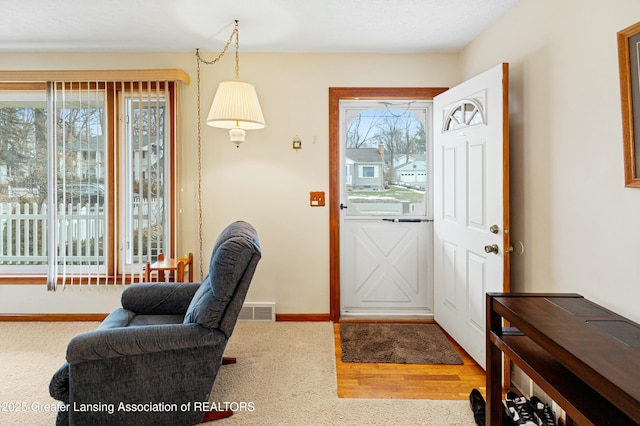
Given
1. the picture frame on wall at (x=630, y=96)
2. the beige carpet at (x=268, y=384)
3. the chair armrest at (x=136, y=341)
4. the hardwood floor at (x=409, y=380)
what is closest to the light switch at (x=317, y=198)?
the beige carpet at (x=268, y=384)

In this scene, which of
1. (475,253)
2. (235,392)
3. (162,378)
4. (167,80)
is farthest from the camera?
(167,80)

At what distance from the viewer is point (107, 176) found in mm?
3404

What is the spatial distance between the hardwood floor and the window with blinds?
1.98 meters

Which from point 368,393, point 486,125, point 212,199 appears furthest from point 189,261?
point 486,125

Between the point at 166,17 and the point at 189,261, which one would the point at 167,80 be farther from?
the point at 189,261

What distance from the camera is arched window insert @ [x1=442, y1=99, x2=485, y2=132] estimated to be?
261cm

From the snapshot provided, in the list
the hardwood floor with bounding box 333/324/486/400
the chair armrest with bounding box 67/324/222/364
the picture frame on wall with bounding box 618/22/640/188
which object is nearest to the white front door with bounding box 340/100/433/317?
the hardwood floor with bounding box 333/324/486/400

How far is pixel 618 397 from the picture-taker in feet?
3.25

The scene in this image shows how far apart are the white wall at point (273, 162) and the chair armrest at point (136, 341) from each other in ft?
5.34

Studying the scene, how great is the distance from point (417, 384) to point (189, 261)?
2146 millimetres

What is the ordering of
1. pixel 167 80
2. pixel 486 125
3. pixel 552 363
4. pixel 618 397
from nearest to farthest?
pixel 618 397
pixel 552 363
pixel 486 125
pixel 167 80

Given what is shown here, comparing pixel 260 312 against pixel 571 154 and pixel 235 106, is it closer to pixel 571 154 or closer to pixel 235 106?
pixel 235 106

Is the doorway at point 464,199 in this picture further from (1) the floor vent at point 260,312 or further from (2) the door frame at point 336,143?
(1) the floor vent at point 260,312

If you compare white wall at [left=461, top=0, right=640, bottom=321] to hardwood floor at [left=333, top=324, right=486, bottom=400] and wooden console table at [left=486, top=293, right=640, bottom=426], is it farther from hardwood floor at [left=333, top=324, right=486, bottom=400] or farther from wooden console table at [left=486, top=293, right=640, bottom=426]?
hardwood floor at [left=333, top=324, right=486, bottom=400]
